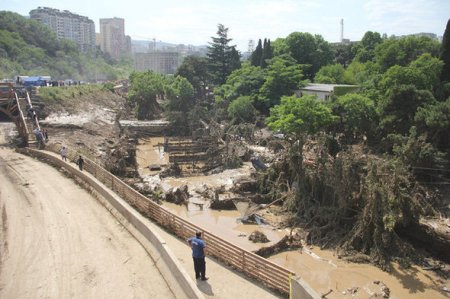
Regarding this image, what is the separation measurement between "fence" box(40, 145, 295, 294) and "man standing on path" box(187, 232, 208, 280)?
47.2 inches

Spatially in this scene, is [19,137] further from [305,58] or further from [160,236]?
[305,58]

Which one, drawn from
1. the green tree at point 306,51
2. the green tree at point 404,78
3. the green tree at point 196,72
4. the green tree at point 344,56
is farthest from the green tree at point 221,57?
the green tree at point 404,78

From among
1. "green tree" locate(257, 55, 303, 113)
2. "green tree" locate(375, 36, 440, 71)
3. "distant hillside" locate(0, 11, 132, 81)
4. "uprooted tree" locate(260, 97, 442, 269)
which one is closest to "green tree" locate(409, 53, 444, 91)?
"green tree" locate(375, 36, 440, 71)

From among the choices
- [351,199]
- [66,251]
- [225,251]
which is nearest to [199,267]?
[225,251]

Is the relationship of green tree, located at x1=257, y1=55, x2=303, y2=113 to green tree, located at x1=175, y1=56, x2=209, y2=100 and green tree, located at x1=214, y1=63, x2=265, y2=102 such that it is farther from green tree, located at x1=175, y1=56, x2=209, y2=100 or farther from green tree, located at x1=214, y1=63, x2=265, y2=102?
green tree, located at x1=175, y1=56, x2=209, y2=100

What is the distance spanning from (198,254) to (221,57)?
64791mm

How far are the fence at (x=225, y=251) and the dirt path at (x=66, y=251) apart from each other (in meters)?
1.33

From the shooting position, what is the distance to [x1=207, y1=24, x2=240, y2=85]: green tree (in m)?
71.8

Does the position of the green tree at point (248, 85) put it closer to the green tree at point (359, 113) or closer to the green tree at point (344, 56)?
the green tree at point (359, 113)

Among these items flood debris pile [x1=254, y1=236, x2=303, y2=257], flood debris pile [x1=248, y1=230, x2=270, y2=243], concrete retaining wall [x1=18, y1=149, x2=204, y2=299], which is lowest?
flood debris pile [x1=254, y1=236, x2=303, y2=257]

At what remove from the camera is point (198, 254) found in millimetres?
10688

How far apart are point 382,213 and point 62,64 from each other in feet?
370

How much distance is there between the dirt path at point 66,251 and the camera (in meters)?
11.4

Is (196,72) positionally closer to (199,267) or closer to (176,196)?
(176,196)
